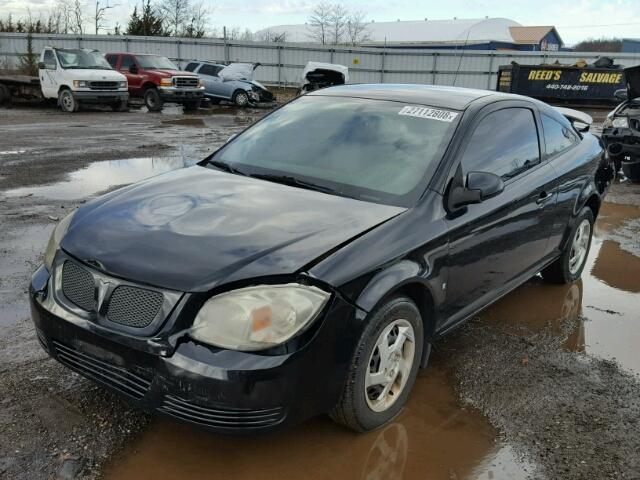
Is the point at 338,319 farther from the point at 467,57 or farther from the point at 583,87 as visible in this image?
the point at 467,57

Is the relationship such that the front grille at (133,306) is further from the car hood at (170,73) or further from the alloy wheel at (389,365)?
the car hood at (170,73)

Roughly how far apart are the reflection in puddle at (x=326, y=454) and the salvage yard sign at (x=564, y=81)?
22871mm

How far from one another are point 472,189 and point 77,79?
18111mm

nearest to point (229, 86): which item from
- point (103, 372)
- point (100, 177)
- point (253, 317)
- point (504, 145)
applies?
point (100, 177)

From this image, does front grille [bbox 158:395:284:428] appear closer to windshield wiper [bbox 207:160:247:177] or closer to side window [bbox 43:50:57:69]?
windshield wiper [bbox 207:160:247:177]

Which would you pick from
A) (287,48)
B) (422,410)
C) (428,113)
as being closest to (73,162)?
(428,113)

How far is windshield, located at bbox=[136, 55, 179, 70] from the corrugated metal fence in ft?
31.0

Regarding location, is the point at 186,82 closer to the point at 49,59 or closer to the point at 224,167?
the point at 49,59

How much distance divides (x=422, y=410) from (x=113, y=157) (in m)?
9.23

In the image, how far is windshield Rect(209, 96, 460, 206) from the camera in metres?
3.37

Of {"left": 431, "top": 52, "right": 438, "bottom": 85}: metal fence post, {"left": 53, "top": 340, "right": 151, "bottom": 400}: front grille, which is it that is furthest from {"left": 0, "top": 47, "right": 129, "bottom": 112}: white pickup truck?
{"left": 53, "top": 340, "right": 151, "bottom": 400}: front grille

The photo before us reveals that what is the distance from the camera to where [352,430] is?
9.58 feet

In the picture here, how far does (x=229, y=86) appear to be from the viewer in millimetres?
23312

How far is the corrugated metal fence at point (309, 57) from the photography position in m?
30.8
